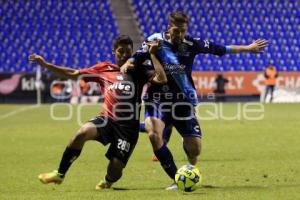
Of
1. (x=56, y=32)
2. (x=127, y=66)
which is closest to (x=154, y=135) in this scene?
(x=127, y=66)

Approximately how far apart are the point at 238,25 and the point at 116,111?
28190mm

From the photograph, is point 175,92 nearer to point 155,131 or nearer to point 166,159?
point 155,131

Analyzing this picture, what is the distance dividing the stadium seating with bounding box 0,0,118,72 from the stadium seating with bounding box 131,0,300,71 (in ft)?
6.54

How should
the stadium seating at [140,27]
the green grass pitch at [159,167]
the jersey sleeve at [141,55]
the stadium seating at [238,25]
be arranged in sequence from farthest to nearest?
the stadium seating at [238,25] < the stadium seating at [140,27] < the jersey sleeve at [141,55] < the green grass pitch at [159,167]

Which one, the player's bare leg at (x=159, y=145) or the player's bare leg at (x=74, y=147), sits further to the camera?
the player's bare leg at (x=159, y=145)

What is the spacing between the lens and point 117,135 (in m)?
8.26

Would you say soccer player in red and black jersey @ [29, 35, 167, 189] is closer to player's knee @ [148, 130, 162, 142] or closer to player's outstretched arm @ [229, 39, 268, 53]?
player's knee @ [148, 130, 162, 142]

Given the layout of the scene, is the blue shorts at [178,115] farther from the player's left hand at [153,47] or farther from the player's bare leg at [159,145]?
the player's left hand at [153,47]

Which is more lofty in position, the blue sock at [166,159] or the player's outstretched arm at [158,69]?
the player's outstretched arm at [158,69]

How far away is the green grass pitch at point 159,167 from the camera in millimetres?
7957

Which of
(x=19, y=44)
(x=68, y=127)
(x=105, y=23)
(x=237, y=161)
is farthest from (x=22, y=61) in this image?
(x=237, y=161)

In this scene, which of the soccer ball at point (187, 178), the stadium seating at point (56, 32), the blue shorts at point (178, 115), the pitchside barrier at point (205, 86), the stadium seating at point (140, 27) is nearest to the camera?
→ the soccer ball at point (187, 178)

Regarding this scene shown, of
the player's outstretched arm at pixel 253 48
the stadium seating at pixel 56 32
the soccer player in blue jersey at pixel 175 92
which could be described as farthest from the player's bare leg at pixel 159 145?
the stadium seating at pixel 56 32

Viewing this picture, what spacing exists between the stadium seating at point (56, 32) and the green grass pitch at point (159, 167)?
1306cm
